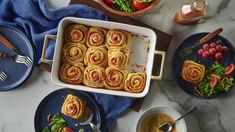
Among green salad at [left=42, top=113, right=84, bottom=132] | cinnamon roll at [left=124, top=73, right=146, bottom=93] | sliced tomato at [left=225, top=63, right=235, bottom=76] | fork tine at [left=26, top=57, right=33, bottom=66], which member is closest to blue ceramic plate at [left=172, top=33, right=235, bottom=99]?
sliced tomato at [left=225, top=63, right=235, bottom=76]

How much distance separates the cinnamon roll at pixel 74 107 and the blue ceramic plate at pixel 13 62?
0.17m

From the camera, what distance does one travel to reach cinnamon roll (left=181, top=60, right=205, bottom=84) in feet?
4.10

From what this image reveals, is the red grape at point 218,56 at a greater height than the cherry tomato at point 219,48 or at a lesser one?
lesser

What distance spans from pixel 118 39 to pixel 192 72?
0.85 ft

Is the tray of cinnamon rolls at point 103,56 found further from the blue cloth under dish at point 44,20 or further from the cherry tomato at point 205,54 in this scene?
the cherry tomato at point 205,54

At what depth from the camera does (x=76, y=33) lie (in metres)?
1.24

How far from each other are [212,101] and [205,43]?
0.64 feet

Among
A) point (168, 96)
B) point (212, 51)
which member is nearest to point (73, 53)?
point (168, 96)

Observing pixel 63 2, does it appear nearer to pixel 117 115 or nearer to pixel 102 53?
pixel 102 53

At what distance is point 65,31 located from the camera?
49.1 inches

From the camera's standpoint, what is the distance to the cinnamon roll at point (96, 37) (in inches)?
48.5

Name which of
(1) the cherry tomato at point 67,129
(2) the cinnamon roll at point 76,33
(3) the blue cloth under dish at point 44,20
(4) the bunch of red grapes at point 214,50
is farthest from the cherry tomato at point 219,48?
(1) the cherry tomato at point 67,129

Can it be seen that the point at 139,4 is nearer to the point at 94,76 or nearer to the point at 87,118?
the point at 94,76

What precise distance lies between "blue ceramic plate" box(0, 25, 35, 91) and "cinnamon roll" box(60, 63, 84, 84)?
13 centimetres
